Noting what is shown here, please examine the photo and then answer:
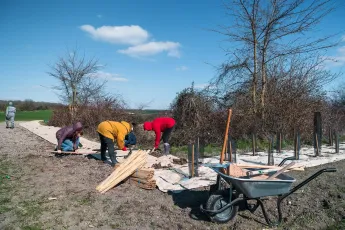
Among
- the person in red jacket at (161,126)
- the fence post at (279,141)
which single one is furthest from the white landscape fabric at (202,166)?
the person in red jacket at (161,126)

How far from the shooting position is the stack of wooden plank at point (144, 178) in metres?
5.04

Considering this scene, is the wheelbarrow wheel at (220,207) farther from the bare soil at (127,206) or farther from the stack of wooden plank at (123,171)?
the stack of wooden plank at (123,171)

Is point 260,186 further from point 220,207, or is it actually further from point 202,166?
point 202,166

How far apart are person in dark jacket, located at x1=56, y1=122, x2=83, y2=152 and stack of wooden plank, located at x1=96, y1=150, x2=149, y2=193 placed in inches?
109

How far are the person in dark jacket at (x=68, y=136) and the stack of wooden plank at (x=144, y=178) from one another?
9.57 ft

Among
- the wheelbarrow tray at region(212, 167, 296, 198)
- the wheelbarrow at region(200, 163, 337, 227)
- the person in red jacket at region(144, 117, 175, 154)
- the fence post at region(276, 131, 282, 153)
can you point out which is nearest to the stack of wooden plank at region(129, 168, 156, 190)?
the wheelbarrow at region(200, 163, 337, 227)

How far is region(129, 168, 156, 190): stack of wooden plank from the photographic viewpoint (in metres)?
5.04

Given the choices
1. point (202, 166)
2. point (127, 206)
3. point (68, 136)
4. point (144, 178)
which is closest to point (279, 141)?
point (202, 166)

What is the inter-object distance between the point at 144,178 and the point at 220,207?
74.9 inches

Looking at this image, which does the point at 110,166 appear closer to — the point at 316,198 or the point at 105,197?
the point at 105,197

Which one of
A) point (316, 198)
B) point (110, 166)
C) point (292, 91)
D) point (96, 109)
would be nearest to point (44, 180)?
point (110, 166)

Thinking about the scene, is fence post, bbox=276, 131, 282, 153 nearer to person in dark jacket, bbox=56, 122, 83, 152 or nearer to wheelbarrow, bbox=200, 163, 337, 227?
wheelbarrow, bbox=200, 163, 337, 227

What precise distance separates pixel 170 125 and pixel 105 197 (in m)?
3.73

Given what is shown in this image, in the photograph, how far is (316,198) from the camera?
445cm
